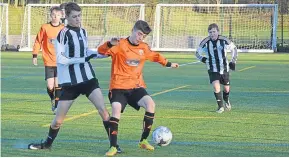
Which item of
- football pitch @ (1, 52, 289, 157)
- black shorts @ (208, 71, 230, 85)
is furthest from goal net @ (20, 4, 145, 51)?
black shorts @ (208, 71, 230, 85)

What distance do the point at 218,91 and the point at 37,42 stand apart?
3557mm

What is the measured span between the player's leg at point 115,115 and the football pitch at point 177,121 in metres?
0.19

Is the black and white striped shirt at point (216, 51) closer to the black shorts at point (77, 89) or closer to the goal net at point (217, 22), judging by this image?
the black shorts at point (77, 89)

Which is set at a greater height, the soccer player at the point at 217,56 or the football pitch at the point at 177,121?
the soccer player at the point at 217,56

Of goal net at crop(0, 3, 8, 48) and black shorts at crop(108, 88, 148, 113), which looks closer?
black shorts at crop(108, 88, 148, 113)

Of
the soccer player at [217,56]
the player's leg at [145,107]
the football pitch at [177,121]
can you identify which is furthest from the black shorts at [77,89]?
the soccer player at [217,56]

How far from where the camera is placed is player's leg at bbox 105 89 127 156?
340 inches

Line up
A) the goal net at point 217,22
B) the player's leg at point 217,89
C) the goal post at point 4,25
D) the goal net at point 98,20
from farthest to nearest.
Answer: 1. the goal post at point 4,25
2. the goal net at point 98,20
3. the goal net at point 217,22
4. the player's leg at point 217,89

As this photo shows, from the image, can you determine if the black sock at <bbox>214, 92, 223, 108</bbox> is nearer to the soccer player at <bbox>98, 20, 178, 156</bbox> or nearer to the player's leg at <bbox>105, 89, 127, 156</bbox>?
the soccer player at <bbox>98, 20, 178, 156</bbox>

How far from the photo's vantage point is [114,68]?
30.3 ft

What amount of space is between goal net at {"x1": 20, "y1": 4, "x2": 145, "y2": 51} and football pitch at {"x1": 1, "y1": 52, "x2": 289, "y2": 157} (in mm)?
20533

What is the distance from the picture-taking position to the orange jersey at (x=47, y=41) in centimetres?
1322

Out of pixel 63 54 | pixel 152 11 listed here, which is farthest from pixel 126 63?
pixel 152 11

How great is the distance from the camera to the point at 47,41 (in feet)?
43.7
